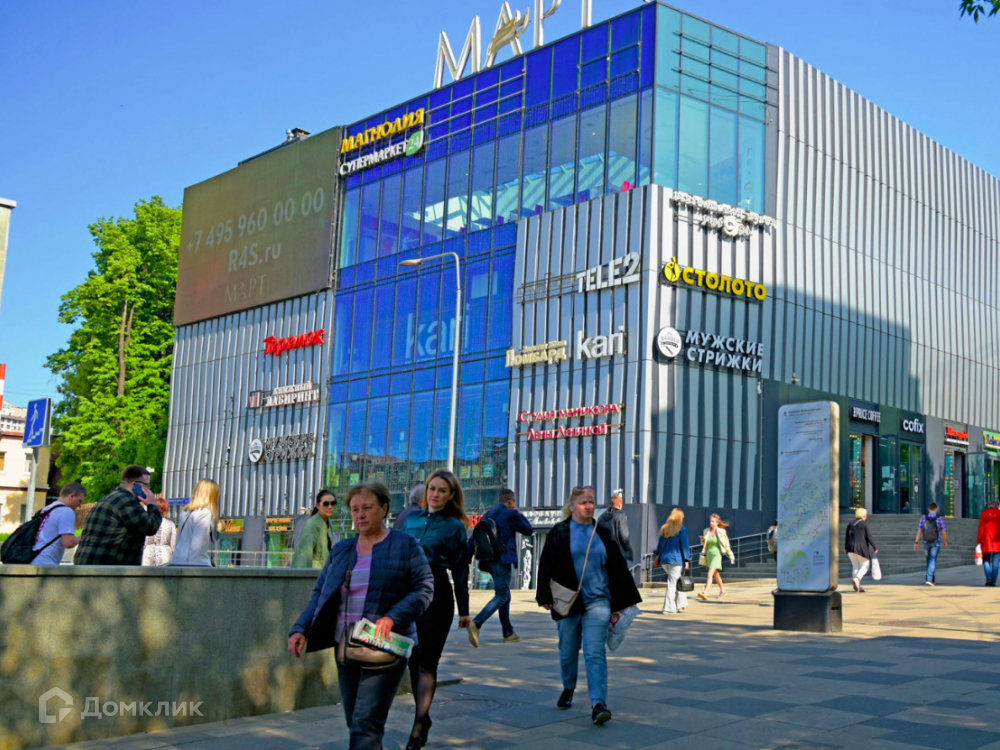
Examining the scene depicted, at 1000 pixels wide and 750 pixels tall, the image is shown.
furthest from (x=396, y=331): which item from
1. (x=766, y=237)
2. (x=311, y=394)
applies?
(x=766, y=237)

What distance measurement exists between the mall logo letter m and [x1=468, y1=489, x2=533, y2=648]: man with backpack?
→ 510 centimetres

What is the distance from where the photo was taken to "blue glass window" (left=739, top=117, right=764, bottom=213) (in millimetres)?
34188

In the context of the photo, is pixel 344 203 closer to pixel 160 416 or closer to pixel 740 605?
pixel 160 416

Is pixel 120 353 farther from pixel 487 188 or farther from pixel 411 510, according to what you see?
pixel 411 510

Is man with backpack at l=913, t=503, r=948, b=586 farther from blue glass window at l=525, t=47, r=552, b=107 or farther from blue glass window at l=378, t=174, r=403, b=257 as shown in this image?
blue glass window at l=378, t=174, r=403, b=257

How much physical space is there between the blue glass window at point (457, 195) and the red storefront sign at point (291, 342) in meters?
8.50

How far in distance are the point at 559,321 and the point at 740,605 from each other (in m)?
15.3

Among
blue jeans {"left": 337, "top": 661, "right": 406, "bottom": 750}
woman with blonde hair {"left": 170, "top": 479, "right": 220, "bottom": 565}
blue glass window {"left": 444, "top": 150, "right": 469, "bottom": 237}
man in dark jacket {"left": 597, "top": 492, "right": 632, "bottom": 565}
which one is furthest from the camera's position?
blue glass window {"left": 444, "top": 150, "right": 469, "bottom": 237}

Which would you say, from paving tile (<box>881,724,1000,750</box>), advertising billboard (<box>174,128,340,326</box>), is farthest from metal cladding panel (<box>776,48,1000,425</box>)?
paving tile (<box>881,724,1000,750</box>)

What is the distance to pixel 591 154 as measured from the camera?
1358 inches

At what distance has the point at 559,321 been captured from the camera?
3444cm

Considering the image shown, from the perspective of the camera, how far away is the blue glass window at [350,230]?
44.6 metres

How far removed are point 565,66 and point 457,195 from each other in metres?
6.41

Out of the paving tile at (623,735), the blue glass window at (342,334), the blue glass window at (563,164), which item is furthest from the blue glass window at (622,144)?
the paving tile at (623,735)
